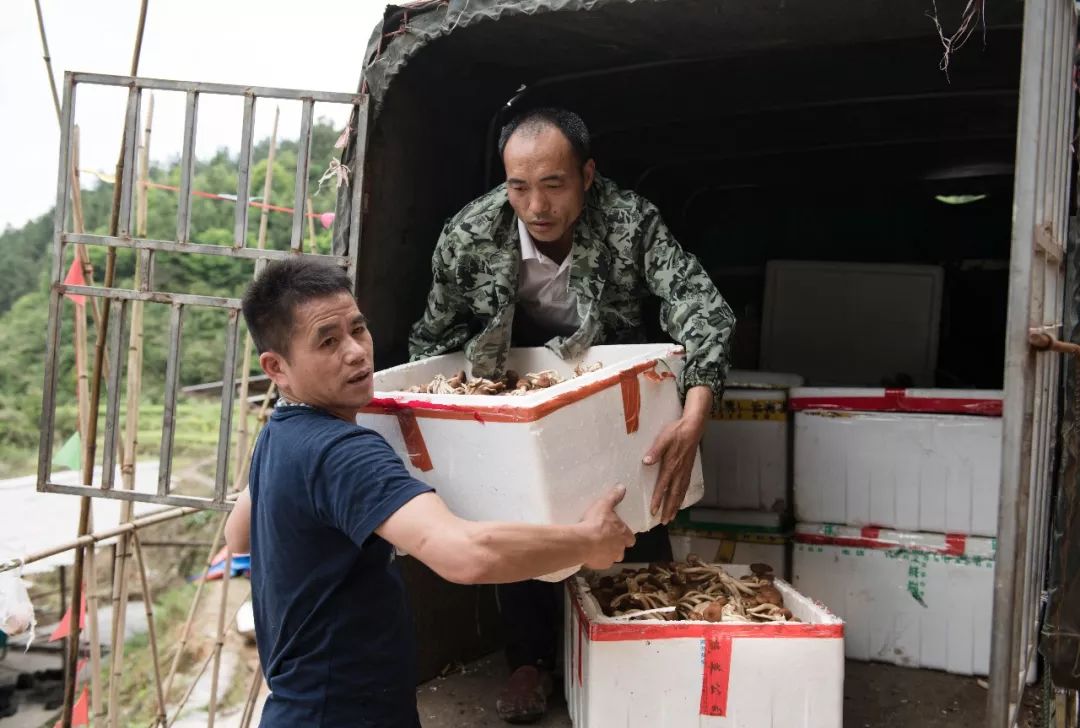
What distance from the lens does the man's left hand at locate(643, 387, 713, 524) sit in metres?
2.58

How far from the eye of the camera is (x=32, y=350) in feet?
53.1

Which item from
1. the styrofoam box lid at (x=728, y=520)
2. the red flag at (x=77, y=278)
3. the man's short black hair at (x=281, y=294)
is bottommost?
the styrofoam box lid at (x=728, y=520)

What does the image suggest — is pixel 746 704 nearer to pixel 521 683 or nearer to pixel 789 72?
pixel 521 683

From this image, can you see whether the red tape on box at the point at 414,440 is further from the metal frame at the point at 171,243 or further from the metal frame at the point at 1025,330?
the metal frame at the point at 1025,330

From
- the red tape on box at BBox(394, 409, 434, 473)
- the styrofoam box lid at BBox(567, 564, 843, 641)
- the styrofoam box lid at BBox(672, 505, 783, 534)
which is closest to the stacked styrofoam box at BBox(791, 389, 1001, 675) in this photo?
the styrofoam box lid at BBox(672, 505, 783, 534)

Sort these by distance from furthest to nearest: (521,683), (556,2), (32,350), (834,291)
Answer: (32,350) → (834,291) → (521,683) → (556,2)

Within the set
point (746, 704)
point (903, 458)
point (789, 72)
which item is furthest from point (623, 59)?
point (746, 704)

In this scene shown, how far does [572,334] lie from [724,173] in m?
2.89

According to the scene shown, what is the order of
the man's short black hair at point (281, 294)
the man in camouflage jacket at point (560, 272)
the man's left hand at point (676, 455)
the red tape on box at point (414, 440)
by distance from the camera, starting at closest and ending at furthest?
the man's short black hair at point (281, 294), the red tape on box at point (414, 440), the man's left hand at point (676, 455), the man in camouflage jacket at point (560, 272)

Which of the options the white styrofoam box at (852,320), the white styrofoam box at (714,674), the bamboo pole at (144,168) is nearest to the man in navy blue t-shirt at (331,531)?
the white styrofoam box at (714,674)

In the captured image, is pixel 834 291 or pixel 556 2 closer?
pixel 556 2

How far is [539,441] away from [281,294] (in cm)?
64

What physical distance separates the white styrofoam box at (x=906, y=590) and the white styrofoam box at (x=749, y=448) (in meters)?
0.21

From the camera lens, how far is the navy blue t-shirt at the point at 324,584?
6.11 ft
